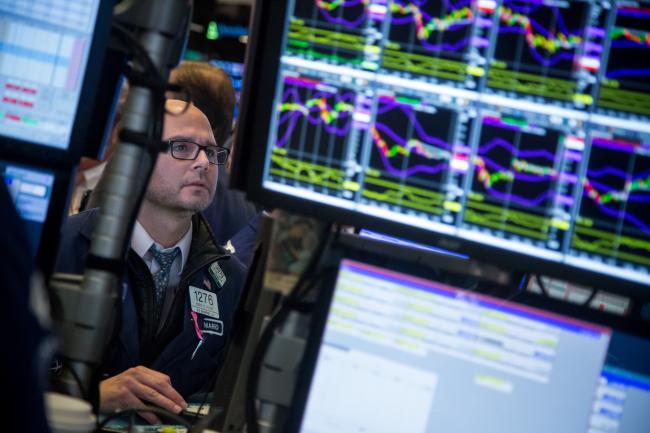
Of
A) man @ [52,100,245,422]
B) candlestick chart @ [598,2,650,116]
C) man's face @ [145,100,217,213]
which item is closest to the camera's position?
candlestick chart @ [598,2,650,116]

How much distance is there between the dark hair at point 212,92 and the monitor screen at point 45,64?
2.23 m

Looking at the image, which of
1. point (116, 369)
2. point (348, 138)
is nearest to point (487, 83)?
point (348, 138)

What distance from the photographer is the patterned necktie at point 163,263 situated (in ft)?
8.98

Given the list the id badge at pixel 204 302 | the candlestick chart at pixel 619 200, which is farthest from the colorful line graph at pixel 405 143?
the id badge at pixel 204 302

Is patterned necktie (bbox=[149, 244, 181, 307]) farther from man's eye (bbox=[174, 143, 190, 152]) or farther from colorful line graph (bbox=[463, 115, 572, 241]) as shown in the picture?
colorful line graph (bbox=[463, 115, 572, 241])

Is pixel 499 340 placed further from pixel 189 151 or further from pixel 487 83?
pixel 189 151

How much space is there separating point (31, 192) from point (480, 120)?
752 mm

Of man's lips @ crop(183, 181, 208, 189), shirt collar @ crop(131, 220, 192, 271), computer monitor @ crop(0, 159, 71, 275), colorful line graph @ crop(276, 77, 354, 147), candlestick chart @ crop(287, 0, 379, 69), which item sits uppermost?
candlestick chart @ crop(287, 0, 379, 69)

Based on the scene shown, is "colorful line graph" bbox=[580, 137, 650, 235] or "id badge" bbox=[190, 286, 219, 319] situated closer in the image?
"colorful line graph" bbox=[580, 137, 650, 235]

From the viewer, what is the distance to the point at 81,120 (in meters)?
1.47

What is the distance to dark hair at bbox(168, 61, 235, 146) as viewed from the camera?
12.3 ft

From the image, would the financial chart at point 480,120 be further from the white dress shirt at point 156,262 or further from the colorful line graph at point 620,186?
the white dress shirt at point 156,262

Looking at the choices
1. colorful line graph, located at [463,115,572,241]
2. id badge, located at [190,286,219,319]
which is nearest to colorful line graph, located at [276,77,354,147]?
colorful line graph, located at [463,115,572,241]

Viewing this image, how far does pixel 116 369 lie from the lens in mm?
2529
